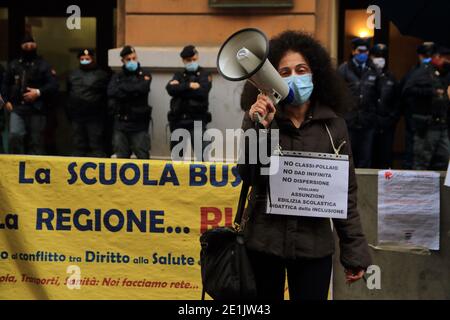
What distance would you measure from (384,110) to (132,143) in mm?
3158

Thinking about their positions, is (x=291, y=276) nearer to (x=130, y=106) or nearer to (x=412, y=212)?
(x=412, y=212)

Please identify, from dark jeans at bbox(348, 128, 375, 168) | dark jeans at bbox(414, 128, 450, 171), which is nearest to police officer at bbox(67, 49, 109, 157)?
dark jeans at bbox(348, 128, 375, 168)

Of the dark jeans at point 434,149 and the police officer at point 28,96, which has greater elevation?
the police officer at point 28,96

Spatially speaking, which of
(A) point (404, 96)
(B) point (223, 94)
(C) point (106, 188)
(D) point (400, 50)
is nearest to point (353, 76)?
(A) point (404, 96)

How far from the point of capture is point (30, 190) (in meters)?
5.97

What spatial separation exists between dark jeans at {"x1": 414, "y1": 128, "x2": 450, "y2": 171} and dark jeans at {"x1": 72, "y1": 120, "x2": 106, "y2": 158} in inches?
162

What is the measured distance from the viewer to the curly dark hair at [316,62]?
4.07 m

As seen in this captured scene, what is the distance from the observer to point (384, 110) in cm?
950

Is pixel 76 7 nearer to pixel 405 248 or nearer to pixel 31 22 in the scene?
pixel 31 22

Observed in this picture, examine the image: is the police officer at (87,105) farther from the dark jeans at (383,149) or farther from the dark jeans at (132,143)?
the dark jeans at (383,149)

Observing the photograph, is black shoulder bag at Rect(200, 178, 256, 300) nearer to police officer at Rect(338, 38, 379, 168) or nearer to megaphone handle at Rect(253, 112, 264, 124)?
megaphone handle at Rect(253, 112, 264, 124)

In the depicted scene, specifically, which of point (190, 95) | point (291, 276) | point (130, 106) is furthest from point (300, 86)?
point (130, 106)

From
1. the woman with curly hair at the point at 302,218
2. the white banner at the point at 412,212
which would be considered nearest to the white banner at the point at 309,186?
the woman with curly hair at the point at 302,218

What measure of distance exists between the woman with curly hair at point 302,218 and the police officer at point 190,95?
5216mm
